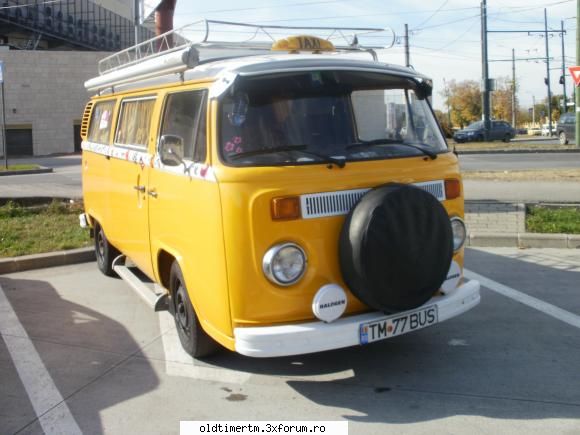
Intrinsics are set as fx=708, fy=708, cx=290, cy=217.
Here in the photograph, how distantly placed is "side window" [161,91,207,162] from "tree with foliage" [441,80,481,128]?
234ft

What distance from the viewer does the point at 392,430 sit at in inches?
163

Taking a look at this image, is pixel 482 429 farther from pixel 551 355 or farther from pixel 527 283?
pixel 527 283

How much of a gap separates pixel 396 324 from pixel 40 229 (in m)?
7.24

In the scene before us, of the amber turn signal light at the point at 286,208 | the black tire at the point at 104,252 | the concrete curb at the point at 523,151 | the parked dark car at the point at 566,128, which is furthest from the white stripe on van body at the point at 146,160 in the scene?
the parked dark car at the point at 566,128

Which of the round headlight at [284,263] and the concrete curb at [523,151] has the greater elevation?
the concrete curb at [523,151]

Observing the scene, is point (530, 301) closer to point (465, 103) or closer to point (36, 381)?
point (36, 381)

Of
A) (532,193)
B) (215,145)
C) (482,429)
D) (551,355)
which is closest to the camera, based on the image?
(482,429)

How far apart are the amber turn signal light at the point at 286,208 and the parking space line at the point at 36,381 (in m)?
1.76

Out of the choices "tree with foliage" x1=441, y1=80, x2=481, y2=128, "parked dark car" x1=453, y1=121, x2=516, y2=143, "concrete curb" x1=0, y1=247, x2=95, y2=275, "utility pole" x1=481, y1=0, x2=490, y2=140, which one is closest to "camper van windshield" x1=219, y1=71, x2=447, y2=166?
"concrete curb" x1=0, y1=247, x2=95, y2=275

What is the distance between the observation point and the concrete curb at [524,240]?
9.25 meters

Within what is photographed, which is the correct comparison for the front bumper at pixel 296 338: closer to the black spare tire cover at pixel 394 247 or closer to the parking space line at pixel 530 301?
the black spare tire cover at pixel 394 247

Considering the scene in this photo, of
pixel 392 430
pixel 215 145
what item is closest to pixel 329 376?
pixel 392 430

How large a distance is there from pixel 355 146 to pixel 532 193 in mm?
9423

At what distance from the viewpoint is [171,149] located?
5184 mm
